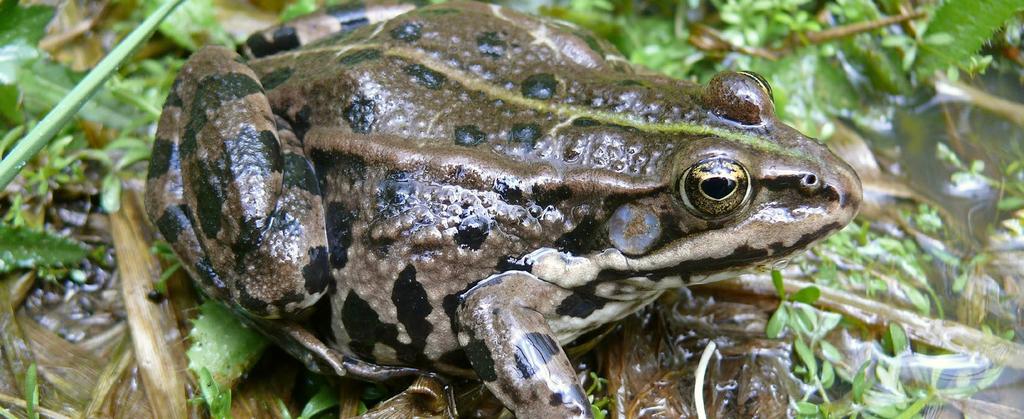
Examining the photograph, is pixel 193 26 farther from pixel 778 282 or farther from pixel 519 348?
pixel 778 282

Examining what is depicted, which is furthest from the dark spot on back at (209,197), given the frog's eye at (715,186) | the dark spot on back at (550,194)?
the frog's eye at (715,186)

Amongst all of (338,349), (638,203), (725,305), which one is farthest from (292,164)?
(725,305)

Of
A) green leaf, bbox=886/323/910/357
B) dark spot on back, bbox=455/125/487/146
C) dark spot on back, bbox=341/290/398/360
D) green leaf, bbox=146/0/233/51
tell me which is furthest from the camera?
green leaf, bbox=146/0/233/51

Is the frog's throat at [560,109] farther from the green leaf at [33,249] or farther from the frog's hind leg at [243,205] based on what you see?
the green leaf at [33,249]

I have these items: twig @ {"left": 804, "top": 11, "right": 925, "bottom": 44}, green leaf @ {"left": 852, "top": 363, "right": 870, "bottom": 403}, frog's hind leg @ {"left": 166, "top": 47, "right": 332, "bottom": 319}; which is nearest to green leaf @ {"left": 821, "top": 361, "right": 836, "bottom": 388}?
green leaf @ {"left": 852, "top": 363, "right": 870, "bottom": 403}

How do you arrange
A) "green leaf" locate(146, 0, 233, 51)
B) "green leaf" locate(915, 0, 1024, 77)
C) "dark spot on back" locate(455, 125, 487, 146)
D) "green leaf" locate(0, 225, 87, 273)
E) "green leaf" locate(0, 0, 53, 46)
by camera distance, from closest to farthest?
"dark spot on back" locate(455, 125, 487, 146), "green leaf" locate(0, 225, 87, 273), "green leaf" locate(0, 0, 53, 46), "green leaf" locate(915, 0, 1024, 77), "green leaf" locate(146, 0, 233, 51)

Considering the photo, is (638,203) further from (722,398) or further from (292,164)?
(292,164)

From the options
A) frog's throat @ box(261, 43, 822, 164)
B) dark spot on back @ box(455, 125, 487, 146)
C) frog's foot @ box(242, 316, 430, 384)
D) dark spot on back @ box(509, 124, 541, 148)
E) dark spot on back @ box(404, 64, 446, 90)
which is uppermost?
frog's throat @ box(261, 43, 822, 164)

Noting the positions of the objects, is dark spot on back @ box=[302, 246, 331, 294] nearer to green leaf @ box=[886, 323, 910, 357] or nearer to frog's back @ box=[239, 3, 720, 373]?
frog's back @ box=[239, 3, 720, 373]

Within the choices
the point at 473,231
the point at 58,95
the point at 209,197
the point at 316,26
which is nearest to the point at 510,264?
the point at 473,231
